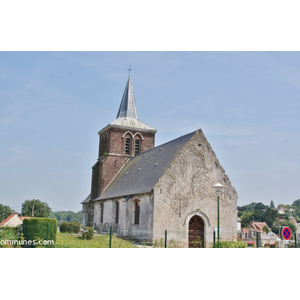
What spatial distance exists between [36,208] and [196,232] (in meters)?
53.9

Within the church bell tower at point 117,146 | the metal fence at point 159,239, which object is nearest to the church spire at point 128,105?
the church bell tower at point 117,146

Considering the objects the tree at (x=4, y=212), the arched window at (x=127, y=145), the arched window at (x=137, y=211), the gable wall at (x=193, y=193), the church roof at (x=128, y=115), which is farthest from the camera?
the tree at (x=4, y=212)

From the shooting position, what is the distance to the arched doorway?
25.2 metres

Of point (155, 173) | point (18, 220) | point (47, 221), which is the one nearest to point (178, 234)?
point (155, 173)

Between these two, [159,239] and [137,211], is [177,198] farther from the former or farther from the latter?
[137,211]

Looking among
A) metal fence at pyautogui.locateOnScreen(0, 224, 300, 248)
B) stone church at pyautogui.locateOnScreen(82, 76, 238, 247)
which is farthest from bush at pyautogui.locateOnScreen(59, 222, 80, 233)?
metal fence at pyautogui.locateOnScreen(0, 224, 300, 248)

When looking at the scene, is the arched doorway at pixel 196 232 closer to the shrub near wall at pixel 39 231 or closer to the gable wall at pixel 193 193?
the gable wall at pixel 193 193

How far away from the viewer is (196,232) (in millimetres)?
25625

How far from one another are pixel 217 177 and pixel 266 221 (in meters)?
97.0

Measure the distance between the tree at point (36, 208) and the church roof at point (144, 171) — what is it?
39.9m

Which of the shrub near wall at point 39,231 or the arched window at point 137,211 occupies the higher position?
the arched window at point 137,211

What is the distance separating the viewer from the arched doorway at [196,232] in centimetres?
2523

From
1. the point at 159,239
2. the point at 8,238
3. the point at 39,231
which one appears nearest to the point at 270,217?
the point at 159,239

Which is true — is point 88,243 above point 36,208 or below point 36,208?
below
